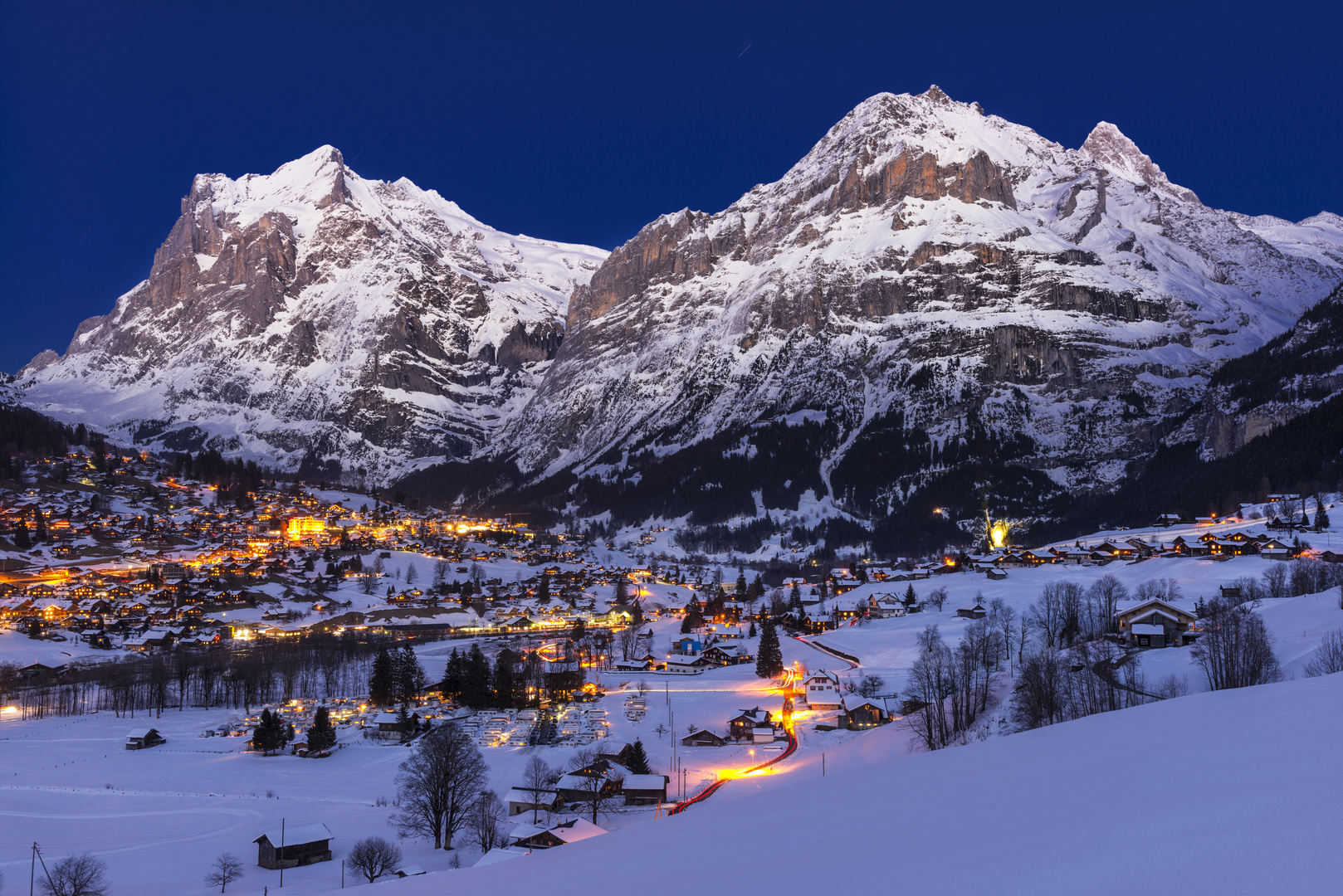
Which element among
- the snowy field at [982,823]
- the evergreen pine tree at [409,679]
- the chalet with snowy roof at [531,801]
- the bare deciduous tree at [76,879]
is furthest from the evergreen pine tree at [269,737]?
the bare deciduous tree at [76,879]

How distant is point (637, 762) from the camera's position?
4316 cm

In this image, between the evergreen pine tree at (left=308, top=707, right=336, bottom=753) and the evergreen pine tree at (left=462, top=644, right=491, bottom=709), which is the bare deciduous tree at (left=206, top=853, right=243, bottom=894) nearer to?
the evergreen pine tree at (left=308, top=707, right=336, bottom=753)

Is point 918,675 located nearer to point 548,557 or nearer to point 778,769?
point 778,769

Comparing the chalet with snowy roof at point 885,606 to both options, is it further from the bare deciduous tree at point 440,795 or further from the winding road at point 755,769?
the bare deciduous tree at point 440,795

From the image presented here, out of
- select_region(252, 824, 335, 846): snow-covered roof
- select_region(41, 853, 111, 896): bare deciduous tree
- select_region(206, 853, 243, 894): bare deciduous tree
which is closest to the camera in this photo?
select_region(41, 853, 111, 896): bare deciduous tree

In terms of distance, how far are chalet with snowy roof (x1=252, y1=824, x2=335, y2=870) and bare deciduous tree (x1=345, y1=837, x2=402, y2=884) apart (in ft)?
3.93

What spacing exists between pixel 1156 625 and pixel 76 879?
49.7m

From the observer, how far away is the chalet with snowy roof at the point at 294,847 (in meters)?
33.2

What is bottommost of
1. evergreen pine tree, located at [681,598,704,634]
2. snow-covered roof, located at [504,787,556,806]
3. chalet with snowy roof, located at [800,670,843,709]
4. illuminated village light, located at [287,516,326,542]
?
snow-covered roof, located at [504,787,556,806]

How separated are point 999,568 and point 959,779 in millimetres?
86610

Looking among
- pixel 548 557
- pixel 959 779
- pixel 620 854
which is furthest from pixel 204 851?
pixel 548 557

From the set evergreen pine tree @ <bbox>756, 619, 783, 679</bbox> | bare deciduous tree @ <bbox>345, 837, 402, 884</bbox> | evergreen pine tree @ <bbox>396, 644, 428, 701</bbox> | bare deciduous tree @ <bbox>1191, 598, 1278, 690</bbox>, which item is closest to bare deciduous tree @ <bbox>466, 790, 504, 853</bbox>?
bare deciduous tree @ <bbox>345, 837, 402, 884</bbox>

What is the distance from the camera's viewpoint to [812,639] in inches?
3258

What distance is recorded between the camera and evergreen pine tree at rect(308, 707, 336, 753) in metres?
52.9
